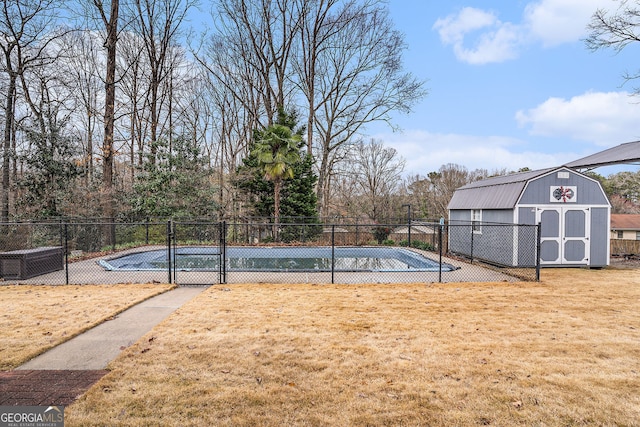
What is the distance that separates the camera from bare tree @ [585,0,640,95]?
39.0 ft

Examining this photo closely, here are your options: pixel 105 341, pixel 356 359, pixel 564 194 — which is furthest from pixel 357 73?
pixel 105 341

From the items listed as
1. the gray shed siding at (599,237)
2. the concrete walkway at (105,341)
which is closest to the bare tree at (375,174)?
the gray shed siding at (599,237)

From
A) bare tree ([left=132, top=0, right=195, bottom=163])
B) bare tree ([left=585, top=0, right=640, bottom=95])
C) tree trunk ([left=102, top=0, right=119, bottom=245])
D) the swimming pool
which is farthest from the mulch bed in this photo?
bare tree ([left=585, top=0, right=640, bottom=95])

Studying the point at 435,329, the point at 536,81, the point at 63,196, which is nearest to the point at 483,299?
the point at 435,329

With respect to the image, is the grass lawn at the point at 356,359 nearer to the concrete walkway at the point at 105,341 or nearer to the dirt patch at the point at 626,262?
the concrete walkway at the point at 105,341

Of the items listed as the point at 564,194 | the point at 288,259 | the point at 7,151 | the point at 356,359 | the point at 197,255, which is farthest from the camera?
the point at 7,151

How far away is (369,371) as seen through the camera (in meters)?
3.36

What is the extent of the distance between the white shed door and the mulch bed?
1176 centimetres

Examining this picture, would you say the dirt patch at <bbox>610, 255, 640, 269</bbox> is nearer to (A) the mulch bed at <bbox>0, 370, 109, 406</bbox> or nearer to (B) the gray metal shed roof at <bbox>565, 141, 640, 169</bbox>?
(B) the gray metal shed roof at <bbox>565, 141, 640, 169</bbox>

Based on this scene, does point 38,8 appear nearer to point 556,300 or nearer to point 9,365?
point 9,365

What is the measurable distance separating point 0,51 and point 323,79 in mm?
15259

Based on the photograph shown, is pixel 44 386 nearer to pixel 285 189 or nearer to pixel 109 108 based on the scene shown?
pixel 109 108

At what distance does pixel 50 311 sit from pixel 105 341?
2.03 m

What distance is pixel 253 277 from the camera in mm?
8383
